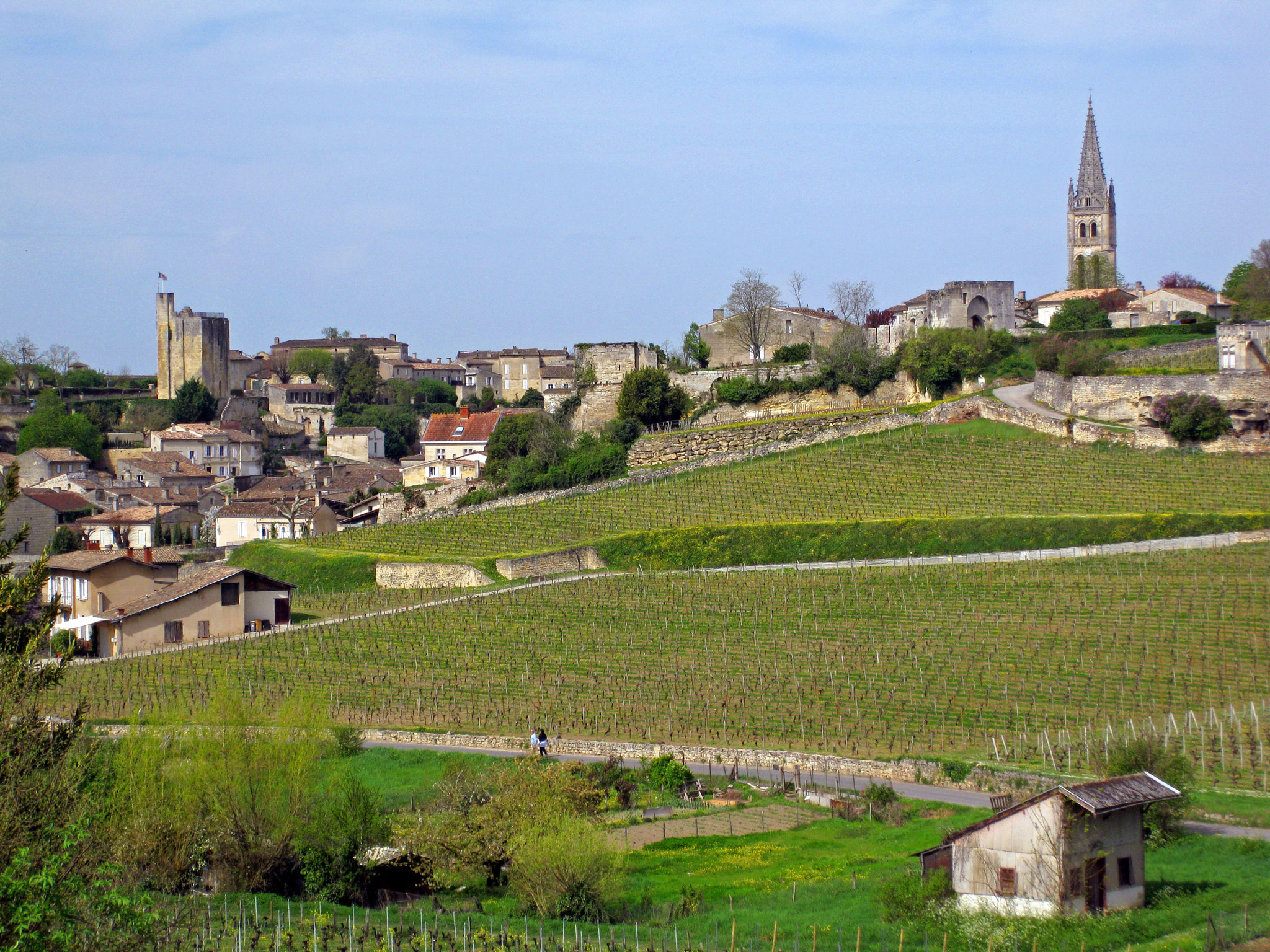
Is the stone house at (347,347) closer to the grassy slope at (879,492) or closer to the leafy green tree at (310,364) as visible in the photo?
the leafy green tree at (310,364)

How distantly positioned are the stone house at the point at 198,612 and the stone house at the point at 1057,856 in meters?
28.2

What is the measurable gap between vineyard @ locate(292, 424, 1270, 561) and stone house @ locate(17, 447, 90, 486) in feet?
96.2

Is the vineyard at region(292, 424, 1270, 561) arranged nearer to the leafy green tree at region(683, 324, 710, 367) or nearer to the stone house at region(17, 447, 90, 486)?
the leafy green tree at region(683, 324, 710, 367)

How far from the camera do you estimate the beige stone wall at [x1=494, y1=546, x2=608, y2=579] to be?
46.4 m

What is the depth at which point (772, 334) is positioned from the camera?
73312 mm

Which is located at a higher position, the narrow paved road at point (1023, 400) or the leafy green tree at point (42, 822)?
the narrow paved road at point (1023, 400)

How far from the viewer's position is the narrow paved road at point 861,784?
20641 mm

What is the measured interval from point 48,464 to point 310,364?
29.0 meters

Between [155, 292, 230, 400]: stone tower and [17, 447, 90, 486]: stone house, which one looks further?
[155, 292, 230, 400]: stone tower

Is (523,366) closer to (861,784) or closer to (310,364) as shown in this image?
(310,364)

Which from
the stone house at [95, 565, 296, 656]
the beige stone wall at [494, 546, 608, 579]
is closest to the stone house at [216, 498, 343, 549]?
the beige stone wall at [494, 546, 608, 579]

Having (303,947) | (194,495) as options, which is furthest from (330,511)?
(303,947)

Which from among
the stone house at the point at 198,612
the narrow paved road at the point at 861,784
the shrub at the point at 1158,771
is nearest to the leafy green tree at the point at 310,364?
the stone house at the point at 198,612

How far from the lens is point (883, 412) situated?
58938 millimetres
